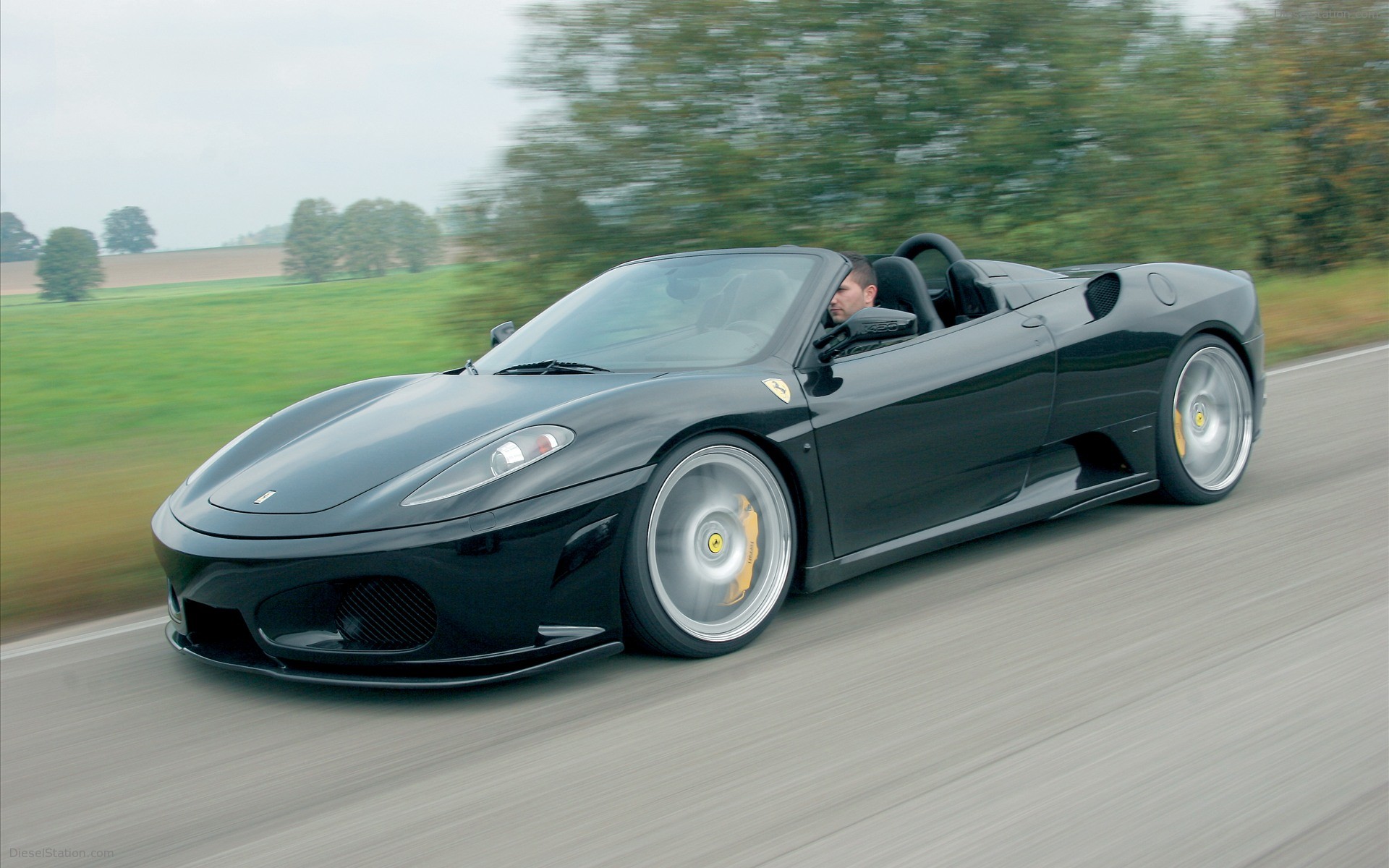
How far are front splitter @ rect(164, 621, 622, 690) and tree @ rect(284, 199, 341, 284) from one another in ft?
61.2

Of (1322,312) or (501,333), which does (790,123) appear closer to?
(1322,312)

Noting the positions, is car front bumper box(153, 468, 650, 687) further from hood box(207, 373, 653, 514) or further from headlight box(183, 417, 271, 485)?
headlight box(183, 417, 271, 485)

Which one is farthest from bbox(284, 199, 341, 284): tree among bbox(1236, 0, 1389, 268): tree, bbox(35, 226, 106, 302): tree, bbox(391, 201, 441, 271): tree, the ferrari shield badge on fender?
the ferrari shield badge on fender

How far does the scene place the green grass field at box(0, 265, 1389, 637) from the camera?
5.15 meters

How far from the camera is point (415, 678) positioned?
3.19 meters

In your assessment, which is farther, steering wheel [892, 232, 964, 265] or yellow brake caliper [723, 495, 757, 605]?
steering wheel [892, 232, 964, 265]

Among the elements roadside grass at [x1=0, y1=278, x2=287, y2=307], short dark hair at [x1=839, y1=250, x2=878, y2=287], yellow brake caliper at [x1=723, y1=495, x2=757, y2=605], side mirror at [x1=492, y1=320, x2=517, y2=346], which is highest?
roadside grass at [x1=0, y1=278, x2=287, y2=307]

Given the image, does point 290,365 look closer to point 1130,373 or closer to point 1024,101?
→ point 1024,101

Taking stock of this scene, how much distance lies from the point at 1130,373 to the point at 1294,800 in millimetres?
2561

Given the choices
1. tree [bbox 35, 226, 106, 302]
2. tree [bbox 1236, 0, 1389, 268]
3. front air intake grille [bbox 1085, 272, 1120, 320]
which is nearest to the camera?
front air intake grille [bbox 1085, 272, 1120, 320]

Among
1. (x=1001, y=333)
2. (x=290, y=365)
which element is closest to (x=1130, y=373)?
(x=1001, y=333)

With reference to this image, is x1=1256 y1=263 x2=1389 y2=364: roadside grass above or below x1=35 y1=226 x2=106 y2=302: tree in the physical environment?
below

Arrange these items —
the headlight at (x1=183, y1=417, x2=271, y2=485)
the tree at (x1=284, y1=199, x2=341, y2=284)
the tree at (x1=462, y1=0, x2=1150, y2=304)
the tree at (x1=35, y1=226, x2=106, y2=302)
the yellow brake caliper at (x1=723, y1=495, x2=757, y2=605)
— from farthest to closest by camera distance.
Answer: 1. the tree at (x1=35, y1=226, x2=106, y2=302)
2. the tree at (x1=284, y1=199, x2=341, y2=284)
3. the tree at (x1=462, y1=0, x2=1150, y2=304)
4. the headlight at (x1=183, y1=417, x2=271, y2=485)
5. the yellow brake caliper at (x1=723, y1=495, x2=757, y2=605)

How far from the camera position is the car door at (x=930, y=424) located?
386 centimetres
